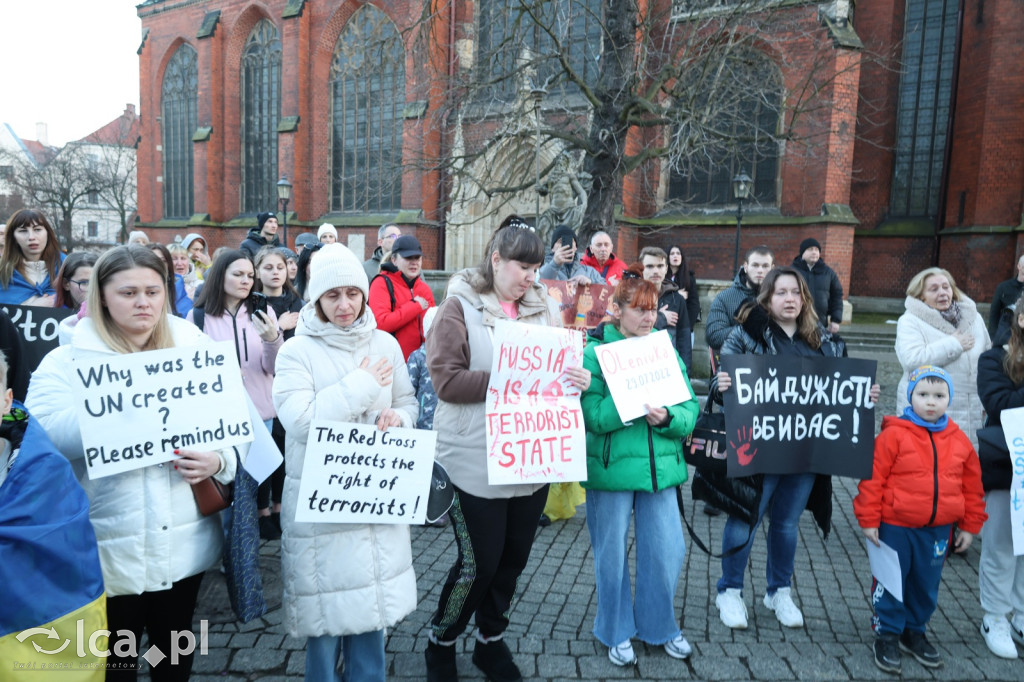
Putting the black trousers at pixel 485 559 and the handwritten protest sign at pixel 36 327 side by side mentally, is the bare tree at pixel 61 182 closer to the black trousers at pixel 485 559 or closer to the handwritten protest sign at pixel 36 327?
the handwritten protest sign at pixel 36 327

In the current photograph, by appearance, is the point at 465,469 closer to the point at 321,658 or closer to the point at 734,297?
the point at 321,658

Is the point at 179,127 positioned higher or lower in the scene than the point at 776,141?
higher

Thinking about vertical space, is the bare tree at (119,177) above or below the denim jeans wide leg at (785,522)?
above

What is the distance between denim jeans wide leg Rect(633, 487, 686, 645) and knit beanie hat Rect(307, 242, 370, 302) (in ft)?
5.73

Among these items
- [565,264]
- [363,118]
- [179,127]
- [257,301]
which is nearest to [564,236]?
[565,264]

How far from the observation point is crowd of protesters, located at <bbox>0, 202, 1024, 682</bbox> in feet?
7.70

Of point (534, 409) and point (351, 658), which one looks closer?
point (351, 658)

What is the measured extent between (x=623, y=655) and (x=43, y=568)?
248 cm

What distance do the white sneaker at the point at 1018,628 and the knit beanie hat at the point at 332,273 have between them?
4.00 meters

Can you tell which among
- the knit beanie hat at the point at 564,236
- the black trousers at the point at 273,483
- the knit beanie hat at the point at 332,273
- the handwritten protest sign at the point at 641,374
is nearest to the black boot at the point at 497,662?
the handwritten protest sign at the point at 641,374

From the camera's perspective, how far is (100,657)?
Result: 199cm

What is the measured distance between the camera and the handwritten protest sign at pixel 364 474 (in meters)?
2.52

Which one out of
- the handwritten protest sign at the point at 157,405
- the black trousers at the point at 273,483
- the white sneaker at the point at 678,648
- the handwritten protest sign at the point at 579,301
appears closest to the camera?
the handwritten protest sign at the point at 157,405

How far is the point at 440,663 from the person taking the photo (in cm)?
299
